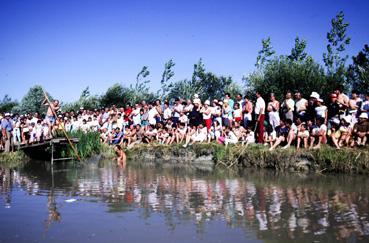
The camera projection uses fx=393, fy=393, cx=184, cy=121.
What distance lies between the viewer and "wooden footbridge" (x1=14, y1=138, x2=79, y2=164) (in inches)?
757

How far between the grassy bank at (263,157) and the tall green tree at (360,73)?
18449 millimetres

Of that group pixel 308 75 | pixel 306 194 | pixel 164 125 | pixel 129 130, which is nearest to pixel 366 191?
pixel 306 194

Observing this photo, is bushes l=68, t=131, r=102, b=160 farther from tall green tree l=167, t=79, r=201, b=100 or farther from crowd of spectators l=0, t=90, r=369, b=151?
tall green tree l=167, t=79, r=201, b=100

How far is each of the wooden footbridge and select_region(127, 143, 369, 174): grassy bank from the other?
3.42 m

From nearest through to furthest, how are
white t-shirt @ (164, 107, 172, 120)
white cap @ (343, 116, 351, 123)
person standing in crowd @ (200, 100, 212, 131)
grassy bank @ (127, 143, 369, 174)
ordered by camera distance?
grassy bank @ (127, 143, 369, 174)
white cap @ (343, 116, 351, 123)
person standing in crowd @ (200, 100, 212, 131)
white t-shirt @ (164, 107, 172, 120)

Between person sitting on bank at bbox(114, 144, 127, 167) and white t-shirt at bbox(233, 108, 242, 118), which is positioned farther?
person sitting on bank at bbox(114, 144, 127, 167)

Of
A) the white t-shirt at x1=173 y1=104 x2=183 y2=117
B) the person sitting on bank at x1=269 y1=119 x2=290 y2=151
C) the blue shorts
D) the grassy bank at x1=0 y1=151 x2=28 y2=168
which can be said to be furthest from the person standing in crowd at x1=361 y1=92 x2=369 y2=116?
the grassy bank at x1=0 y1=151 x2=28 y2=168

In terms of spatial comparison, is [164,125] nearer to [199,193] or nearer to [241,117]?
[241,117]

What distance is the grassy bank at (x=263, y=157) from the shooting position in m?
13.4

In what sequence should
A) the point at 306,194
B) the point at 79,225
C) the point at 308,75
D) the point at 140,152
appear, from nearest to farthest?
1. the point at 79,225
2. the point at 306,194
3. the point at 140,152
4. the point at 308,75

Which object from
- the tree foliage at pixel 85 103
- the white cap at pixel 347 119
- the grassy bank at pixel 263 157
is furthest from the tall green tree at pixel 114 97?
the white cap at pixel 347 119

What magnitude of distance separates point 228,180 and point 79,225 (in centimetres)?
641

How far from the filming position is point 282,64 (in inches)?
1083

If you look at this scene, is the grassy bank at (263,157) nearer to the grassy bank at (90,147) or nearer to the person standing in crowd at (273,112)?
the person standing in crowd at (273,112)
